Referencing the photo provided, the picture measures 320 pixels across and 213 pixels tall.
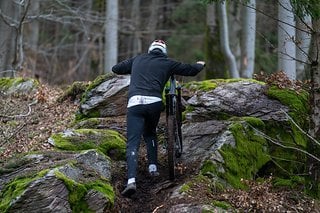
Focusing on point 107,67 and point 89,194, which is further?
point 107,67

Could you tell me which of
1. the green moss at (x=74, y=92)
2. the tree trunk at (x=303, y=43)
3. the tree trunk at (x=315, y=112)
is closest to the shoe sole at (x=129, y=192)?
the tree trunk at (x=315, y=112)

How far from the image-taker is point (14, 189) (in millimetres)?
7168

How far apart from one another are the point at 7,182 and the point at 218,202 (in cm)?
270

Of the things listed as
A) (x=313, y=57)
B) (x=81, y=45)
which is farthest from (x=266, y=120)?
(x=81, y=45)

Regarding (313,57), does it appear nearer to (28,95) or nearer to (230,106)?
(230,106)

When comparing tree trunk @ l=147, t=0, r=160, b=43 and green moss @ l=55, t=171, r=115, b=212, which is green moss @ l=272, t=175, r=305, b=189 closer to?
green moss @ l=55, t=171, r=115, b=212

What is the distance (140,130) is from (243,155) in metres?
1.67

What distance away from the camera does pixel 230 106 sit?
32.0ft

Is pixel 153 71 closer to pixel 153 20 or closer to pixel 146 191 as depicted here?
pixel 146 191

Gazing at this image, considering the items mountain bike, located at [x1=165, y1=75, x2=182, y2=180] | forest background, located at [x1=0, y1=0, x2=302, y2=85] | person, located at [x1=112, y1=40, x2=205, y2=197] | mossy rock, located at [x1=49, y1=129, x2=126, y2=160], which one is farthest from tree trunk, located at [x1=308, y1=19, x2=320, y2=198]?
forest background, located at [x1=0, y1=0, x2=302, y2=85]

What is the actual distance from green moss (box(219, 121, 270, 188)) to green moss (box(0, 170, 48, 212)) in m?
2.62

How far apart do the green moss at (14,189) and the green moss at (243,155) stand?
2619 mm

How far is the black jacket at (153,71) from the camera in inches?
323

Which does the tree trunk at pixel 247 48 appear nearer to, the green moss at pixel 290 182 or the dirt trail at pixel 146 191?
the green moss at pixel 290 182
